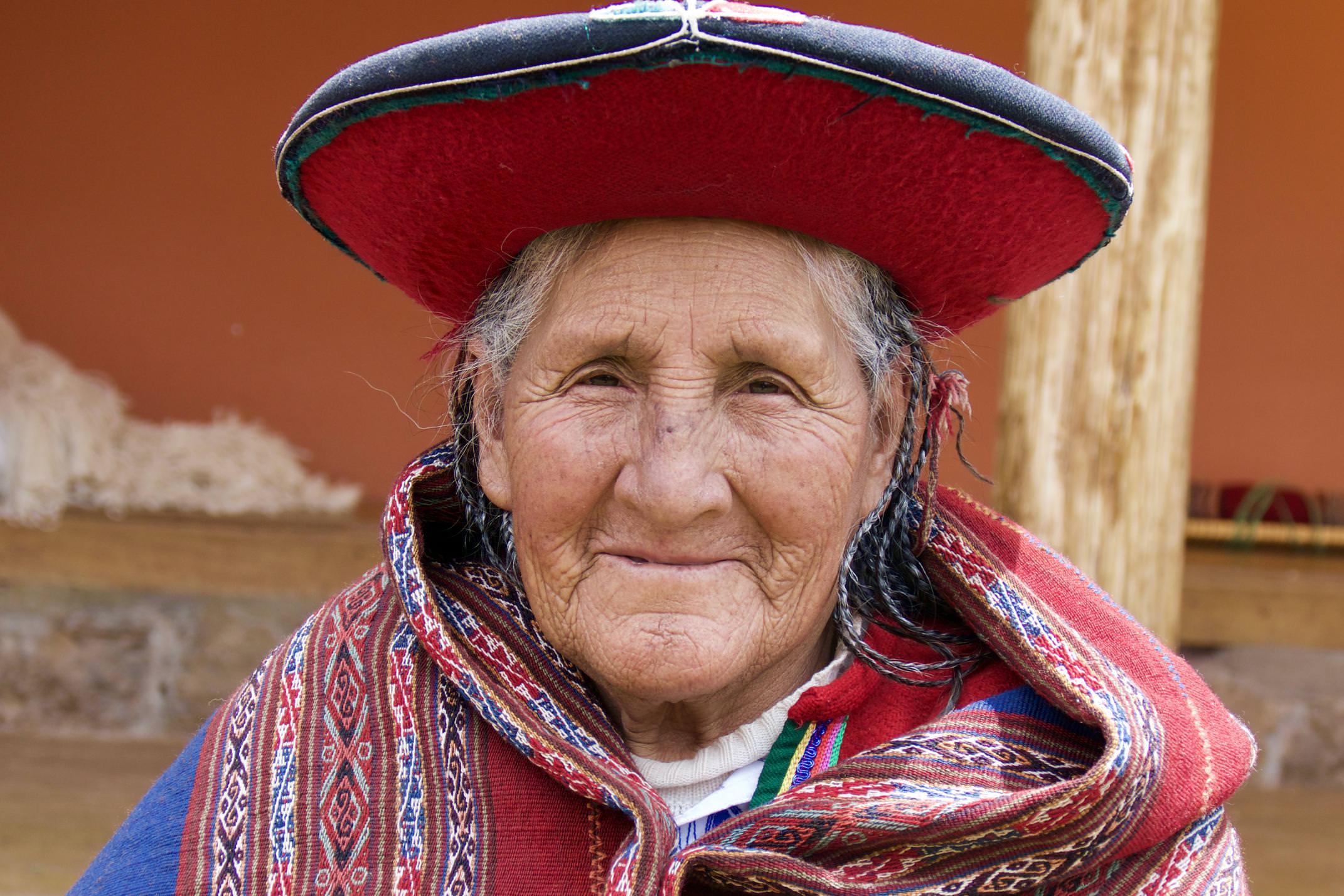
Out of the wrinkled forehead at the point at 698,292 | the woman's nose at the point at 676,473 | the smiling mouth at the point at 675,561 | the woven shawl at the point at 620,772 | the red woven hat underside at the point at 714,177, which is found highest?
the red woven hat underside at the point at 714,177

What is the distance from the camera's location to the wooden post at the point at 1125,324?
8.31 ft

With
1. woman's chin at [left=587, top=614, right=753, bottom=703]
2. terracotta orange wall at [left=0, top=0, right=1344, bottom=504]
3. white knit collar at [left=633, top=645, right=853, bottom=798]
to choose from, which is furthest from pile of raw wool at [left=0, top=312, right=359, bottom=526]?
woman's chin at [left=587, top=614, right=753, bottom=703]

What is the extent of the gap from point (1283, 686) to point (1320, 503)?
2.51 ft

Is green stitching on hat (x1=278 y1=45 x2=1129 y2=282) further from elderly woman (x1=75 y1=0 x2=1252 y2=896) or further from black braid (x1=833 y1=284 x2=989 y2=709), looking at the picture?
black braid (x1=833 y1=284 x2=989 y2=709)

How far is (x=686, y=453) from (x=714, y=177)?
0.32 m

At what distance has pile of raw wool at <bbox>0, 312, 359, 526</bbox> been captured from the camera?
4402 mm

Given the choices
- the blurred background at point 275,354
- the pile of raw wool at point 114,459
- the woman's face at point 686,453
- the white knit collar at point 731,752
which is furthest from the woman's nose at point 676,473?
the pile of raw wool at point 114,459

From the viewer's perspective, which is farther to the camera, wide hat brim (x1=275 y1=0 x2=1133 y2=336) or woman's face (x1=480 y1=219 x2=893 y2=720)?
woman's face (x1=480 y1=219 x2=893 y2=720)

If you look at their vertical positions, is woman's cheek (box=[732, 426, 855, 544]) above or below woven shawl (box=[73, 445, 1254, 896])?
above

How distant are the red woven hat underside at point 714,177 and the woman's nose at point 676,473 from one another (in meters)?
0.25

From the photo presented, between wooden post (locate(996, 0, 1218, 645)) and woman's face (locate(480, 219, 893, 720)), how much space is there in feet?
3.97

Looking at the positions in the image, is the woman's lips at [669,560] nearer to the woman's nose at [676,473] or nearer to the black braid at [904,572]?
the woman's nose at [676,473]

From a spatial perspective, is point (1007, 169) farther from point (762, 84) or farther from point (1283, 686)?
point (1283, 686)

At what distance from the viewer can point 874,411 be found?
161 cm
